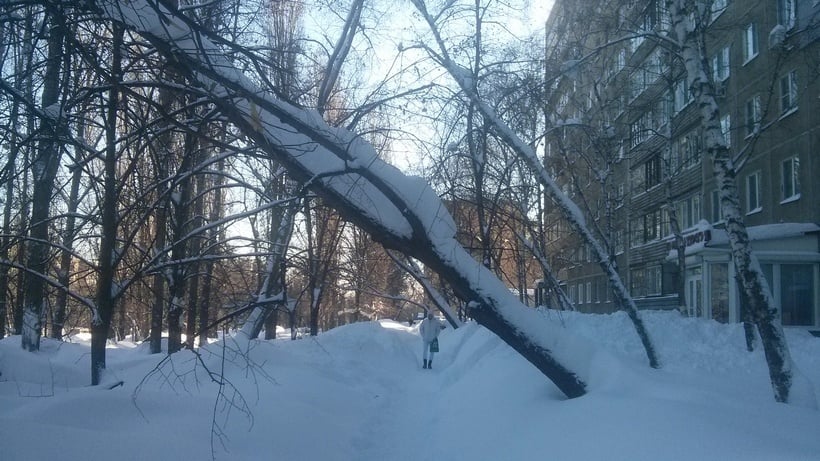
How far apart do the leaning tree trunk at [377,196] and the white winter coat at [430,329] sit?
10415 mm

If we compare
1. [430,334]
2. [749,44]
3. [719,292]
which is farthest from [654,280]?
[430,334]

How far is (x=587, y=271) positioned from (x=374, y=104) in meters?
37.1

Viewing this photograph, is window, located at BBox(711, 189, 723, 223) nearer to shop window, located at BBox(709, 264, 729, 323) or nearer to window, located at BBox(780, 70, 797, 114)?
shop window, located at BBox(709, 264, 729, 323)

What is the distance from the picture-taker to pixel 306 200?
7.32 metres

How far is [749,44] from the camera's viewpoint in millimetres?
22688

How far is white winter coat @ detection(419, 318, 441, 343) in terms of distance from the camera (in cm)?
1819

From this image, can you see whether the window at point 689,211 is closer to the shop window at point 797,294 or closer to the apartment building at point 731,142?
the apartment building at point 731,142

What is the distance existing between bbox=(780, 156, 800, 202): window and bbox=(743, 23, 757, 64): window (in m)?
3.89

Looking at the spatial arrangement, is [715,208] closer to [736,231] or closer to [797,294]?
[797,294]

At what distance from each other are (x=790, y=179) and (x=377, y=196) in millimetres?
18356

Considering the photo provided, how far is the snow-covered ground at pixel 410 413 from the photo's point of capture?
18.0ft

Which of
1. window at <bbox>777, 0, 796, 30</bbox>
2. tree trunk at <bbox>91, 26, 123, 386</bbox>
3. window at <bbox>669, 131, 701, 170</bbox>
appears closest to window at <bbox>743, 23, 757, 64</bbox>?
window at <bbox>777, 0, 796, 30</bbox>

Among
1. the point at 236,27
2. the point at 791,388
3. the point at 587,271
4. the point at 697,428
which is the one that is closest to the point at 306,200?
the point at 236,27

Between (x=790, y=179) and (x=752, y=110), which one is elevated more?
(x=752, y=110)
